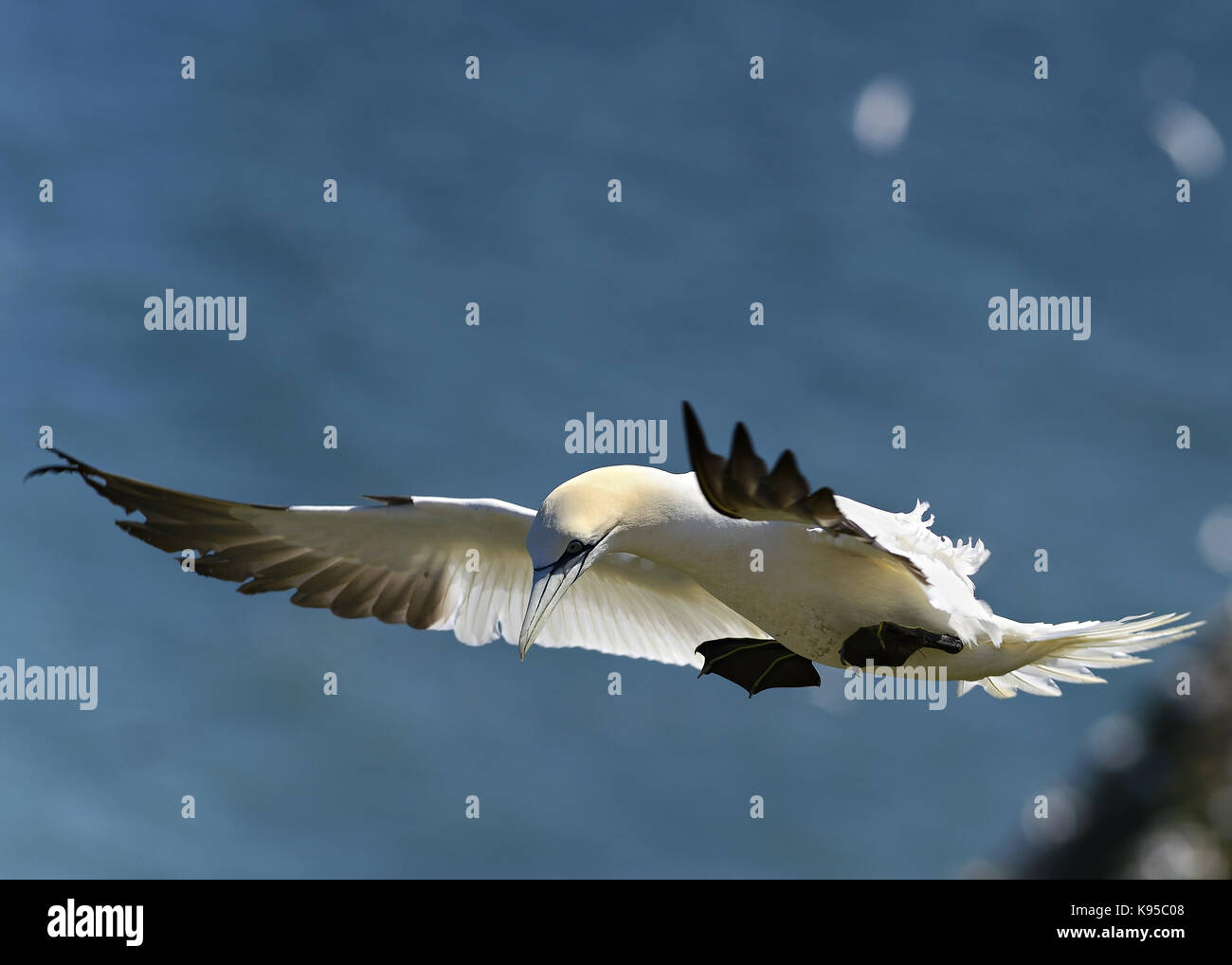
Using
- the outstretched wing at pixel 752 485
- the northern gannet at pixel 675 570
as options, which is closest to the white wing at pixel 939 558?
the northern gannet at pixel 675 570

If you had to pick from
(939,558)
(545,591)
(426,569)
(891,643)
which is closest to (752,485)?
(545,591)

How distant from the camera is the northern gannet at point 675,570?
345 inches

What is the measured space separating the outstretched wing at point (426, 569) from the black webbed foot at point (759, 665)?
2.53ft

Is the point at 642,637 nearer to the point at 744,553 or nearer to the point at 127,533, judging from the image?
the point at 744,553

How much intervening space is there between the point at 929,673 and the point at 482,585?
3.73 metres

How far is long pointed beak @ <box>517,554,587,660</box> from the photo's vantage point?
859 centimetres

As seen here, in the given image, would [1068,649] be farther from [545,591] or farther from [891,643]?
[545,591]

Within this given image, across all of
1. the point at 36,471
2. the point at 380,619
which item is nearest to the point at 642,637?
the point at 380,619

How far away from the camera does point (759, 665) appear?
10586mm

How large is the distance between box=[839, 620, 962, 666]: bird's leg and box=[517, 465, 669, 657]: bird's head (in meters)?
1.54

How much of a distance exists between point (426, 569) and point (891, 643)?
Result: 400 cm

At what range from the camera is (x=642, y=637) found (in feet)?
38.5

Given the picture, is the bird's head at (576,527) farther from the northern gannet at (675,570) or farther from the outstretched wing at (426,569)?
the outstretched wing at (426,569)

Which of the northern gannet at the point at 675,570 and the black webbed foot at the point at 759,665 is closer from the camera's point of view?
the northern gannet at the point at 675,570
